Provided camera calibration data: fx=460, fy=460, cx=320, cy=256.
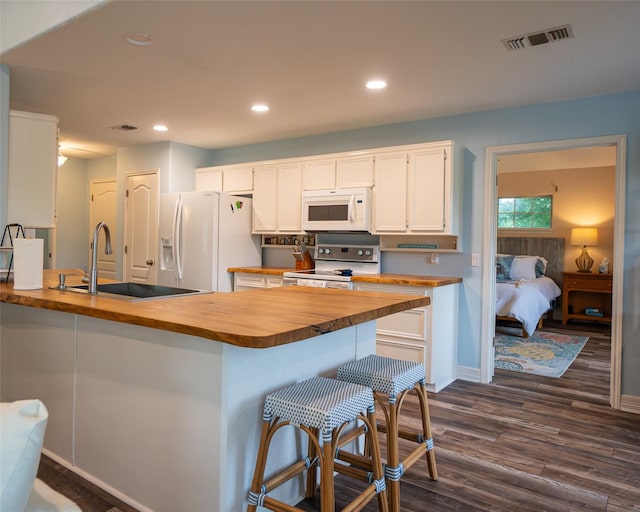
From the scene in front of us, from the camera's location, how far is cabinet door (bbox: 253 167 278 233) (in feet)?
16.7

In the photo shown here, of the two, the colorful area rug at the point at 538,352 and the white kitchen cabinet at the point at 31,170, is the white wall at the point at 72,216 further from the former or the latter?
the colorful area rug at the point at 538,352

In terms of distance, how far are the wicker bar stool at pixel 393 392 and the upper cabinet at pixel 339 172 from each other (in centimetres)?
244

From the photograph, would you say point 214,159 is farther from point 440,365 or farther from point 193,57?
point 440,365

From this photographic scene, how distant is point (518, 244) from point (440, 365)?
4.89 m

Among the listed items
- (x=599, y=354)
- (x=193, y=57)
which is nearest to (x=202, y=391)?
(x=193, y=57)

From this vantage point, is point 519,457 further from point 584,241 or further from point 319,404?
point 584,241

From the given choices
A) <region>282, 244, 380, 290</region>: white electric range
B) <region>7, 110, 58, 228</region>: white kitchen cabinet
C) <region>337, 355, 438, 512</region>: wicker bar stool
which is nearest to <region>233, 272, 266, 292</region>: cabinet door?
<region>282, 244, 380, 290</region>: white electric range

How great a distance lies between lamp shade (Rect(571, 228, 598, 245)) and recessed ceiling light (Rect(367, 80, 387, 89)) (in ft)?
17.4

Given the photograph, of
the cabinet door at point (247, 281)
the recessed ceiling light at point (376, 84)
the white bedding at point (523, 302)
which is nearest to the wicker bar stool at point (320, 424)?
the recessed ceiling light at point (376, 84)

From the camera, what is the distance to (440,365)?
3852 millimetres

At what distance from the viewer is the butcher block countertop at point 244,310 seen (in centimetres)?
158

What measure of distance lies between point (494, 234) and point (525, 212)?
4.51 meters

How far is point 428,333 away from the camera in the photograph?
3.75 metres

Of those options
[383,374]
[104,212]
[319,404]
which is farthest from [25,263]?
[104,212]
